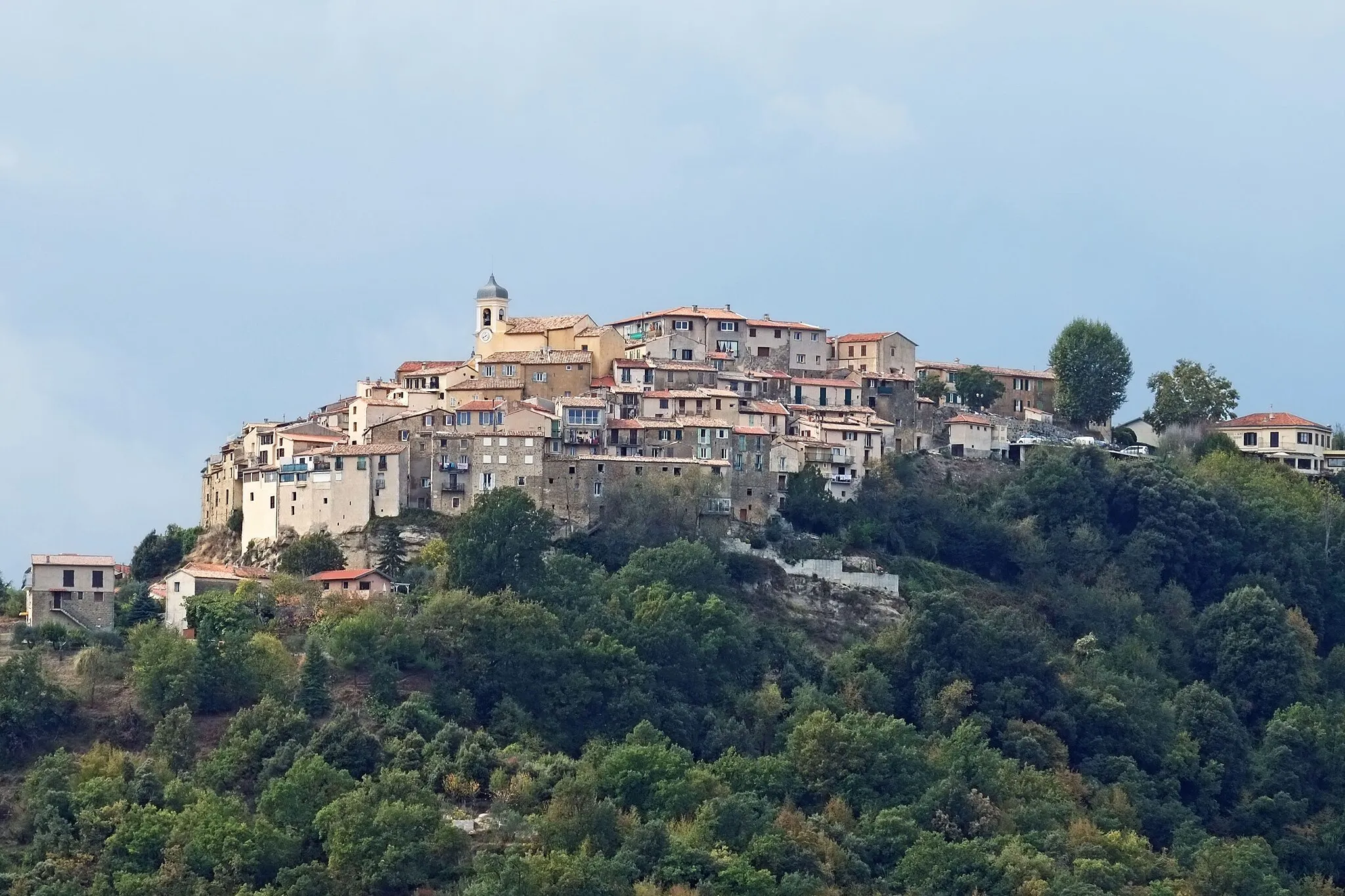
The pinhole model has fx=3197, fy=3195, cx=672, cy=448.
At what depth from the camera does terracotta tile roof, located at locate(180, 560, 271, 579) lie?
3260 inches

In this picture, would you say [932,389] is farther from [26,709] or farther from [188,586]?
[26,709]

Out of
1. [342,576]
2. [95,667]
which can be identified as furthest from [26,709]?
[342,576]

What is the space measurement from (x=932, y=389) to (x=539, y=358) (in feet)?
44.5

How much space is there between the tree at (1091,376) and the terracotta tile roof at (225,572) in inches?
1182

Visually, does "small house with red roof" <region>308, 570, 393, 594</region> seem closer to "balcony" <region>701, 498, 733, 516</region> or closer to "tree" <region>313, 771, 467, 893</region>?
"balcony" <region>701, 498, 733, 516</region>

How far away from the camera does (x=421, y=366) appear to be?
94688 mm

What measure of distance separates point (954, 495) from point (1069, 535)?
3517mm

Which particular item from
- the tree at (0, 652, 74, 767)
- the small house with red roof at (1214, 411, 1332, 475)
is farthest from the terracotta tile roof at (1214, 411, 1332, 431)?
the tree at (0, 652, 74, 767)

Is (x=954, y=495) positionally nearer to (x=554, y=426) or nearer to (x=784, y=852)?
(x=554, y=426)

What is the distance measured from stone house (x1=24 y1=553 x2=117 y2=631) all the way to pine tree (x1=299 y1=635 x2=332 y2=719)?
6777mm

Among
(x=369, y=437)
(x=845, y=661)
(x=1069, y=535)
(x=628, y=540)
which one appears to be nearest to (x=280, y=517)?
(x=369, y=437)

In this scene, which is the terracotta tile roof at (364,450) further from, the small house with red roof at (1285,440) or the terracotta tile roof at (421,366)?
the small house with red roof at (1285,440)

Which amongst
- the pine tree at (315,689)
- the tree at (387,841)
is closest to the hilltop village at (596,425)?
the pine tree at (315,689)

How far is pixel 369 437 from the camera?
286 feet
